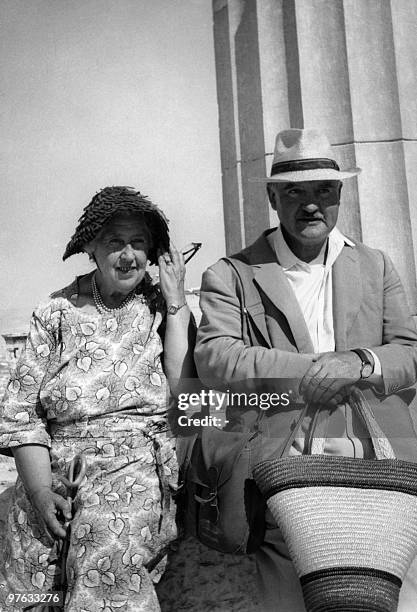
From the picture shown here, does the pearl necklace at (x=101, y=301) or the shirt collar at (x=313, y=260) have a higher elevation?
the shirt collar at (x=313, y=260)

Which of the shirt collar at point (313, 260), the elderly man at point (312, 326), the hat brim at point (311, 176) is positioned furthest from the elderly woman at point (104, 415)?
the hat brim at point (311, 176)

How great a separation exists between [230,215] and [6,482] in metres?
2.19

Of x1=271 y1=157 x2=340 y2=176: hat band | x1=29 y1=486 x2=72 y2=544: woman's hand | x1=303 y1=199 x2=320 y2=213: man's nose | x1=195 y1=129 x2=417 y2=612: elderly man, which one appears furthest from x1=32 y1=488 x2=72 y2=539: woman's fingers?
x1=271 y1=157 x2=340 y2=176: hat band

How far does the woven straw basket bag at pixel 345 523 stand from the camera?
6.61ft

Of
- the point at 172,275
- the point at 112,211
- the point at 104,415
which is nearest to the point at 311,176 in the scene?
the point at 172,275

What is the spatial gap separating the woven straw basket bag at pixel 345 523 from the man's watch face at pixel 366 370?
0.35m

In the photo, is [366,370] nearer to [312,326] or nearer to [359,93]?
[312,326]

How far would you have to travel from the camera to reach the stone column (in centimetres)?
400

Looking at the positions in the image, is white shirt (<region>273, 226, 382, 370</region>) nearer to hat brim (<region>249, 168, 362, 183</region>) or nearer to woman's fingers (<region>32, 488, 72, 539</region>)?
hat brim (<region>249, 168, 362, 183</region>)

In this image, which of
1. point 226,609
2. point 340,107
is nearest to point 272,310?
point 226,609

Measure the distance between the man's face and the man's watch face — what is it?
0.58 m

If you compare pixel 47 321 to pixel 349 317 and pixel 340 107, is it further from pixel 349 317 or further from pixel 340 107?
pixel 340 107

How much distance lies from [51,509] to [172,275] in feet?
3.52

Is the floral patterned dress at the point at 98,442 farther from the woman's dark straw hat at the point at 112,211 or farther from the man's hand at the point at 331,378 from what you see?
the man's hand at the point at 331,378
